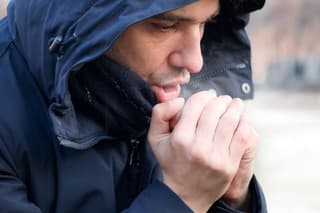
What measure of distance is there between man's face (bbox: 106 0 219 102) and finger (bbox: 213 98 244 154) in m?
0.31

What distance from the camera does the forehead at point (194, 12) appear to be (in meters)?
1.96

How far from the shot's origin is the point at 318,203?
18.9 feet

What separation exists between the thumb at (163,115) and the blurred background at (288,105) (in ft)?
12.2

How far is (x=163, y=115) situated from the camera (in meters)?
1.87

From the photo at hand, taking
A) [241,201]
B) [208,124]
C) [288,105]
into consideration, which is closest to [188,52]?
[208,124]

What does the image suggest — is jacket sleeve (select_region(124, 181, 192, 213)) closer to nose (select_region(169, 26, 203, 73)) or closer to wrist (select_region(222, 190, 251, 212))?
wrist (select_region(222, 190, 251, 212))

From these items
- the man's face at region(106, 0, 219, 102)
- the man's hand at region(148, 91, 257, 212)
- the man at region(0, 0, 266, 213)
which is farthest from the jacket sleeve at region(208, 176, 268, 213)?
the man's face at region(106, 0, 219, 102)

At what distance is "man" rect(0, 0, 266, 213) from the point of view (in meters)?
1.78

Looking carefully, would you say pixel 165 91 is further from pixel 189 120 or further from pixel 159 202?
pixel 159 202

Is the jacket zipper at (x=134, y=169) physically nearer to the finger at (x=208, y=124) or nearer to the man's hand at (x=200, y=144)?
the man's hand at (x=200, y=144)

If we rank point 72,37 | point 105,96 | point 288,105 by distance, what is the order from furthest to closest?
1. point 288,105
2. point 105,96
3. point 72,37

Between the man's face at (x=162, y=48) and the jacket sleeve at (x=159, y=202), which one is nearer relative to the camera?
the jacket sleeve at (x=159, y=202)

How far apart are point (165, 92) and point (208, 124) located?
0.38 metres

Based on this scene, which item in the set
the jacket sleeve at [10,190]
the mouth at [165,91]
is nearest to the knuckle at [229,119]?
the mouth at [165,91]
